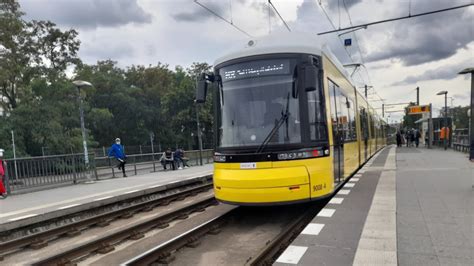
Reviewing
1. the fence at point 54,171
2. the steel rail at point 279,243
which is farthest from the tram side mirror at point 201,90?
the fence at point 54,171

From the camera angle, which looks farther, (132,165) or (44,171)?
(132,165)

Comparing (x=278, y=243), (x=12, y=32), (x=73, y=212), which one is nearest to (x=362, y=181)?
(x=278, y=243)

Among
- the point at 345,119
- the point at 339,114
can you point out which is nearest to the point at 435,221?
the point at 339,114

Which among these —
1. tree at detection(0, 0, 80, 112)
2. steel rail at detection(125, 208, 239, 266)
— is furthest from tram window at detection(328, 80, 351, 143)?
tree at detection(0, 0, 80, 112)

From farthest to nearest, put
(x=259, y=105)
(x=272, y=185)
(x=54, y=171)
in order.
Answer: (x=54, y=171), (x=259, y=105), (x=272, y=185)

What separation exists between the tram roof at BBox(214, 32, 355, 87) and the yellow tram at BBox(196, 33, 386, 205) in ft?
0.06

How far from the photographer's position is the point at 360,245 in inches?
173

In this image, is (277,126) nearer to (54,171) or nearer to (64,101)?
(54,171)

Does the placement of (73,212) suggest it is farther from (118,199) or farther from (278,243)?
(278,243)

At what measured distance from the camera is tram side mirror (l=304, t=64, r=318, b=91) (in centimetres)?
612

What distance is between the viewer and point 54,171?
42.9 feet

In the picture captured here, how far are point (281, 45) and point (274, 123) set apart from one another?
1525 mm

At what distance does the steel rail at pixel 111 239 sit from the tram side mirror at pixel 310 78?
412 centimetres

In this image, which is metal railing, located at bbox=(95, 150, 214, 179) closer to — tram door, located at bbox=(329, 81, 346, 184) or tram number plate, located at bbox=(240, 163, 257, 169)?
tram number plate, located at bbox=(240, 163, 257, 169)
